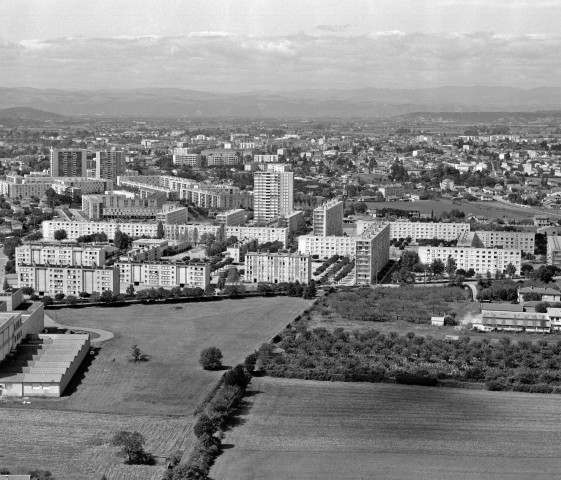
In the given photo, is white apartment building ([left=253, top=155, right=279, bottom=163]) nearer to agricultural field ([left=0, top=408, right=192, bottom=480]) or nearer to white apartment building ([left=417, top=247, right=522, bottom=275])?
white apartment building ([left=417, top=247, right=522, bottom=275])

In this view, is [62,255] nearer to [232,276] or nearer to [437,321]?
[232,276]

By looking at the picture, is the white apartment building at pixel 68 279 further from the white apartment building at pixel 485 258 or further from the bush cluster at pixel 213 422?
the white apartment building at pixel 485 258

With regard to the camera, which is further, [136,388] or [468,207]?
[468,207]

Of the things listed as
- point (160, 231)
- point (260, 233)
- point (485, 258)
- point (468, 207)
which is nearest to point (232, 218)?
point (260, 233)

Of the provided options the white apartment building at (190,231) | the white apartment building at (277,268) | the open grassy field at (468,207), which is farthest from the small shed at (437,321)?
the open grassy field at (468,207)

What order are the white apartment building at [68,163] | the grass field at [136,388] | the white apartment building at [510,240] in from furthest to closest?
the white apartment building at [68,163]
the white apartment building at [510,240]
the grass field at [136,388]

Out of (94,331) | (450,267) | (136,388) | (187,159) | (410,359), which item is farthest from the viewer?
(187,159)

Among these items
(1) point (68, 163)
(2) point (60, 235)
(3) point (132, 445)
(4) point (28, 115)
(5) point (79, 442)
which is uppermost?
(4) point (28, 115)
